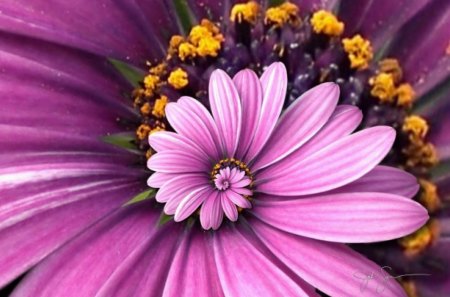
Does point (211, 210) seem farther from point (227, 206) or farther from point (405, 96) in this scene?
point (405, 96)

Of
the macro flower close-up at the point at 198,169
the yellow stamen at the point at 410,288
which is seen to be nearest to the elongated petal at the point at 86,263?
the macro flower close-up at the point at 198,169

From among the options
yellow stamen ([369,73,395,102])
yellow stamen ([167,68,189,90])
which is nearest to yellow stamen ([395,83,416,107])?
yellow stamen ([369,73,395,102])

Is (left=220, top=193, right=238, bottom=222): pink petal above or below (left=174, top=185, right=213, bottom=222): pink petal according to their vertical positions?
below

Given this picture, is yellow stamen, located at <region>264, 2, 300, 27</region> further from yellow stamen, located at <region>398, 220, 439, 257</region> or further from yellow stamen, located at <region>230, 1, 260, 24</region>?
yellow stamen, located at <region>398, 220, 439, 257</region>

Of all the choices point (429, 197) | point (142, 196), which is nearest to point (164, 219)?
point (142, 196)

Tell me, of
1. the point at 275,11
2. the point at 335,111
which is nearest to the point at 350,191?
the point at 335,111

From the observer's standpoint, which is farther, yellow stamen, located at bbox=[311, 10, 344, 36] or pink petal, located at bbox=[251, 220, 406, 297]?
yellow stamen, located at bbox=[311, 10, 344, 36]
